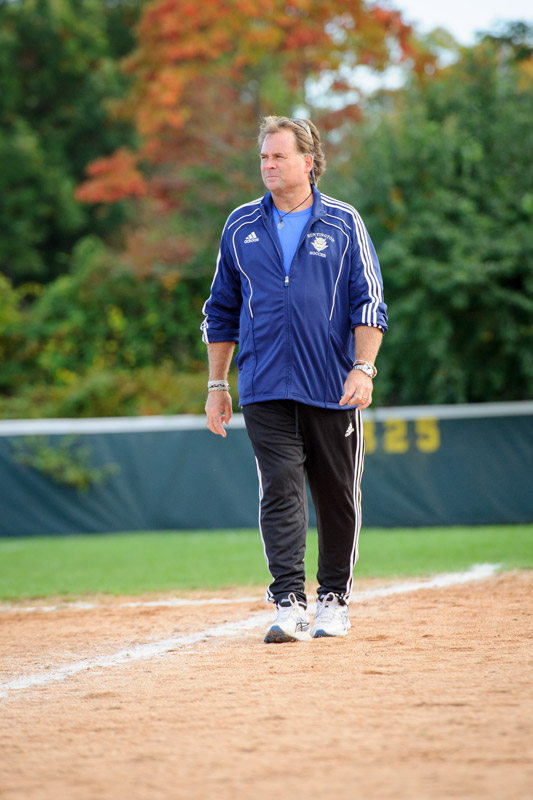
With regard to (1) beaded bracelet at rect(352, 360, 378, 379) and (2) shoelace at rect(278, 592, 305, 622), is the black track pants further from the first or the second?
(1) beaded bracelet at rect(352, 360, 378, 379)

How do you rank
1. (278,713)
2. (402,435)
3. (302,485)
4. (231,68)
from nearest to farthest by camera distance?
(278,713) < (302,485) < (402,435) < (231,68)

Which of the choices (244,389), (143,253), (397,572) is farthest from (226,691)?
(143,253)

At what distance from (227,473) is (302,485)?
948cm

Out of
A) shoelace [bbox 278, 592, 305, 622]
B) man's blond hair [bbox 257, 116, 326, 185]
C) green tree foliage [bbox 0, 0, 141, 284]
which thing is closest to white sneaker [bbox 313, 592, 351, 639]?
shoelace [bbox 278, 592, 305, 622]

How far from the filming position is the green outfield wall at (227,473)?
14.1 m

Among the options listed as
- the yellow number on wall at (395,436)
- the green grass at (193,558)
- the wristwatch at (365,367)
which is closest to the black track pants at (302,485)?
the wristwatch at (365,367)

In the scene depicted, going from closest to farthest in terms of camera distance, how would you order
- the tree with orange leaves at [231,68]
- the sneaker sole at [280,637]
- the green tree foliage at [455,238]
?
1. the sneaker sole at [280,637]
2. the green tree foliage at [455,238]
3. the tree with orange leaves at [231,68]

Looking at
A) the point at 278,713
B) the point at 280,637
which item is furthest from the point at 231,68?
the point at 278,713

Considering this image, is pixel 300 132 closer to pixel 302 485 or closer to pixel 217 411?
pixel 217 411

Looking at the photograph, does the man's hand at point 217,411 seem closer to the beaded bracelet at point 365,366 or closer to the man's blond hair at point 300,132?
the beaded bracelet at point 365,366

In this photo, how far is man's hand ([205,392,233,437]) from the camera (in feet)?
16.8

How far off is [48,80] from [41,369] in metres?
7.94

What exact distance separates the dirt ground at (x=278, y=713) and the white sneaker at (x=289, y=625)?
0.32ft

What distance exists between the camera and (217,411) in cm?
512
